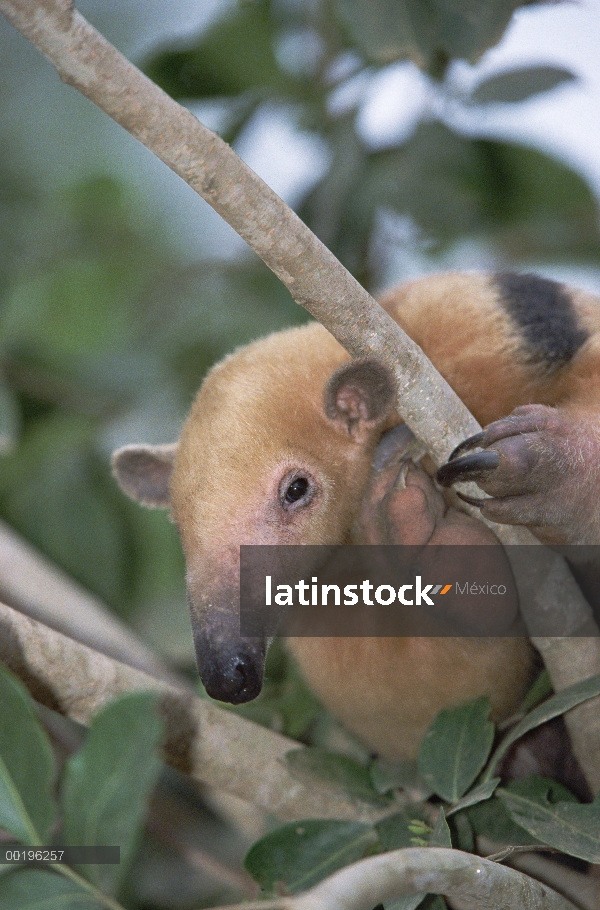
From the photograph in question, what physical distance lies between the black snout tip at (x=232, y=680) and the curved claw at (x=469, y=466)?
0.53 metres

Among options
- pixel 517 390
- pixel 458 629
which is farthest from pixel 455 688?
pixel 517 390

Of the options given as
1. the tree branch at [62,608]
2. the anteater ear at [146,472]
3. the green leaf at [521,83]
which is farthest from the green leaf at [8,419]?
the green leaf at [521,83]

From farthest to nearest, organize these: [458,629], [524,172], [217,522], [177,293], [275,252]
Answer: [177,293] → [524,172] → [458,629] → [217,522] → [275,252]

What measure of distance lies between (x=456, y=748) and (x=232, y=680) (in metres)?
0.50

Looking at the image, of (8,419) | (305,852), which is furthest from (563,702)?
(8,419)

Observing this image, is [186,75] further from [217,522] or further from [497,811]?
[497,811]

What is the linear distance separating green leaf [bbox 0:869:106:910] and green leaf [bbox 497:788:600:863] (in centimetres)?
79

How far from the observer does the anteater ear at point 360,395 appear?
1.80m

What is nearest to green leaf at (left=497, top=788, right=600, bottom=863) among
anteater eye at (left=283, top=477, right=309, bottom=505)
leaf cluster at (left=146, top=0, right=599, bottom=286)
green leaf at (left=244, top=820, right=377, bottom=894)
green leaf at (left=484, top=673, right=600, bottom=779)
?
green leaf at (left=484, top=673, right=600, bottom=779)

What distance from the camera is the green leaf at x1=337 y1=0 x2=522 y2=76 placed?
7.33 ft

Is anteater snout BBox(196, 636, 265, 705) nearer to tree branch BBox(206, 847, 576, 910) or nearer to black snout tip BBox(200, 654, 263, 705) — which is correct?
black snout tip BBox(200, 654, 263, 705)

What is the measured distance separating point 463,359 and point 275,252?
80cm

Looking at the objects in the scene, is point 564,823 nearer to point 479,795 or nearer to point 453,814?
point 479,795

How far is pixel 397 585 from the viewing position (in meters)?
2.19
